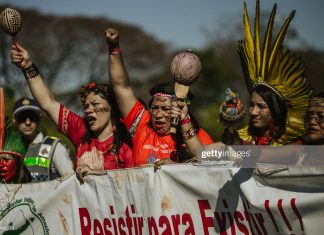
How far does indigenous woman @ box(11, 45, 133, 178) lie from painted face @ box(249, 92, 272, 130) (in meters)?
1.22

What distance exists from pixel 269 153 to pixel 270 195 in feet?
1.33

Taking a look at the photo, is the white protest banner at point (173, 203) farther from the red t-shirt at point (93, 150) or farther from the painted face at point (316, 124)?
the painted face at point (316, 124)

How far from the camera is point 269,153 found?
15.4ft

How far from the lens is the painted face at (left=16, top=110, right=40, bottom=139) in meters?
7.82

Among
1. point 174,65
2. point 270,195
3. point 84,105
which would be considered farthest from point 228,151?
point 84,105

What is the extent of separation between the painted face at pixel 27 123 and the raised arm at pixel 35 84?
1.52 m

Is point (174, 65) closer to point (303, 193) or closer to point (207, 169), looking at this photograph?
point (207, 169)

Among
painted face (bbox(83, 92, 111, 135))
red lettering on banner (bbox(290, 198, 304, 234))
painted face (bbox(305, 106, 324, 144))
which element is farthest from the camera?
painted face (bbox(83, 92, 111, 135))

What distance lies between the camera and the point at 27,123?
7.89m

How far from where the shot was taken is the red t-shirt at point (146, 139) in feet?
18.5

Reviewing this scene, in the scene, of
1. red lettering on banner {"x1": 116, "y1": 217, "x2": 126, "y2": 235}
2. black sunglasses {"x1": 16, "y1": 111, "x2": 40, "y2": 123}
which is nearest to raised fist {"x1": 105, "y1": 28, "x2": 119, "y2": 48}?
red lettering on banner {"x1": 116, "y1": 217, "x2": 126, "y2": 235}

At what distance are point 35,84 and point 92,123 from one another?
729 mm

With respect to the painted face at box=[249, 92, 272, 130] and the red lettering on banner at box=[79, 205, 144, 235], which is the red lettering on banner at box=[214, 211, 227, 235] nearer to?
the red lettering on banner at box=[79, 205, 144, 235]

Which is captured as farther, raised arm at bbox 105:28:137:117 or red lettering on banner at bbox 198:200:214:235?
raised arm at bbox 105:28:137:117
